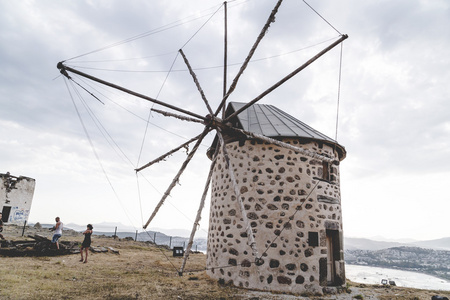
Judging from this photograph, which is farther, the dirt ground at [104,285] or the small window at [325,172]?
the small window at [325,172]

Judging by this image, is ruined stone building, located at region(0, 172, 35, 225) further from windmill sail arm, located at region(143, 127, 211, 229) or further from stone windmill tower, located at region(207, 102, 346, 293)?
stone windmill tower, located at region(207, 102, 346, 293)

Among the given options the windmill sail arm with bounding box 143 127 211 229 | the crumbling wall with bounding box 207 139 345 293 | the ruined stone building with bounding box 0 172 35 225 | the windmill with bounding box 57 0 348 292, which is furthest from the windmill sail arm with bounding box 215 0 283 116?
the ruined stone building with bounding box 0 172 35 225

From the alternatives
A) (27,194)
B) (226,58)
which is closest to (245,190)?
(226,58)

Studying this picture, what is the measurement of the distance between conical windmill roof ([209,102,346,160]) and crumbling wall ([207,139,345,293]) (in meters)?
0.32

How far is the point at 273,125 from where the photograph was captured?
34.2ft

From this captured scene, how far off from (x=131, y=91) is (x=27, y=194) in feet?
91.8

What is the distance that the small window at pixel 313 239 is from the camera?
8.58m

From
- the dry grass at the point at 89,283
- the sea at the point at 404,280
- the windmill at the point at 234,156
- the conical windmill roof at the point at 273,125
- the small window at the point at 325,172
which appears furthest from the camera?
the sea at the point at 404,280

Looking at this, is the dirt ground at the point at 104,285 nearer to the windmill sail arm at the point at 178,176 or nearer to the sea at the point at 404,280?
the windmill sail arm at the point at 178,176

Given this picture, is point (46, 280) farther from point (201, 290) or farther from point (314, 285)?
point (314, 285)

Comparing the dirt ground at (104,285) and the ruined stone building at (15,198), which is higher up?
the ruined stone building at (15,198)

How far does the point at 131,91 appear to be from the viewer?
8078 millimetres

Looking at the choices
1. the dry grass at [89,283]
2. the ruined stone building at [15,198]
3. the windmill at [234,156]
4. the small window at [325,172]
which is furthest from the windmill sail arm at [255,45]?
the ruined stone building at [15,198]

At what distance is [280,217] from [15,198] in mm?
29788
